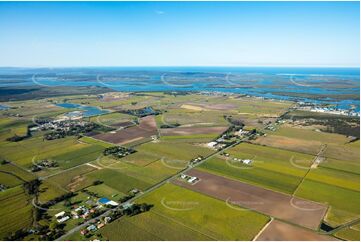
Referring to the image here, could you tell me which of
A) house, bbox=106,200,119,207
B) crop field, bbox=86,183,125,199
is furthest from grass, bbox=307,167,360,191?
house, bbox=106,200,119,207

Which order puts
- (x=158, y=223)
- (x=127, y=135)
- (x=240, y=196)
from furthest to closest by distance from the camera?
(x=127, y=135) < (x=240, y=196) < (x=158, y=223)

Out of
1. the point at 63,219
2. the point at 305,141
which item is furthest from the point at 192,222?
the point at 305,141

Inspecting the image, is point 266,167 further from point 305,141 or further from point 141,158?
point 141,158

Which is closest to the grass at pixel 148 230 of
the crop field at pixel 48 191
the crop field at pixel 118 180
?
the crop field at pixel 118 180

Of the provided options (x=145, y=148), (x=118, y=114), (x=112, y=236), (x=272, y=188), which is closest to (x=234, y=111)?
(x=118, y=114)

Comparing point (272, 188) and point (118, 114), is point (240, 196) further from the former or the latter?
point (118, 114)

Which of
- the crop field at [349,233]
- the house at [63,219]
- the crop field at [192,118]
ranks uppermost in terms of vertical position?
the crop field at [192,118]

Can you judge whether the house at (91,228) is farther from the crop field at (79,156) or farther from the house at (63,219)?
the crop field at (79,156)
